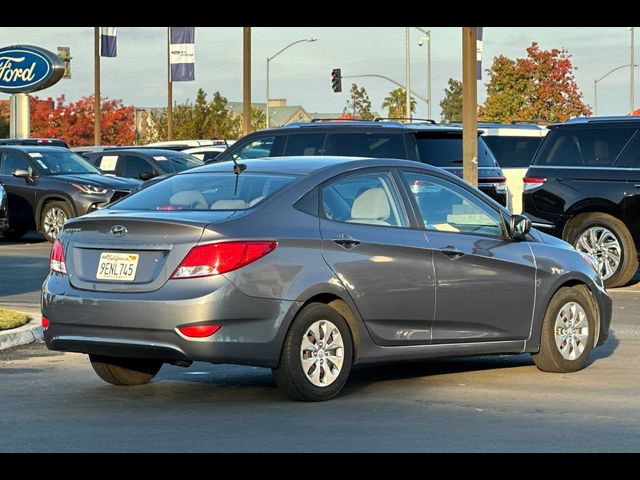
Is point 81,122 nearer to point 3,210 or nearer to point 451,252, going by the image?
point 3,210

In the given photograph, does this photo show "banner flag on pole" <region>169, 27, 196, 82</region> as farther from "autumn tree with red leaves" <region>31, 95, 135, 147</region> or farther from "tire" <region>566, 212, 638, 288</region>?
"tire" <region>566, 212, 638, 288</region>

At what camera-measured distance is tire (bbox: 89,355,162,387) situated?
31.8 ft

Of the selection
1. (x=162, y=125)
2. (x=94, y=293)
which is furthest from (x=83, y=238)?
(x=162, y=125)

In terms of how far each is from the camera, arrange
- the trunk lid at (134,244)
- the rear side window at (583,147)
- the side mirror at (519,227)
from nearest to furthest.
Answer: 1. the trunk lid at (134,244)
2. the side mirror at (519,227)
3. the rear side window at (583,147)

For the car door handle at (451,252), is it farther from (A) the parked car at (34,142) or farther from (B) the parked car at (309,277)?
(A) the parked car at (34,142)

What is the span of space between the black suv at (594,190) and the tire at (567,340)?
6226mm

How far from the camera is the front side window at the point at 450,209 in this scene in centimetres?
996

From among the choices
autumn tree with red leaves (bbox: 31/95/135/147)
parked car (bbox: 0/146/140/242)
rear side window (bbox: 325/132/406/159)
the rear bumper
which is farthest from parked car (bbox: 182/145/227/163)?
autumn tree with red leaves (bbox: 31/95/135/147)

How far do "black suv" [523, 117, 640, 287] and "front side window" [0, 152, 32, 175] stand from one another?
11210mm

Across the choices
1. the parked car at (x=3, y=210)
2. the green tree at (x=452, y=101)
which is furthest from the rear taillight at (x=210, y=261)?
the green tree at (x=452, y=101)

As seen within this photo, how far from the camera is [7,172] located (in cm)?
2539
